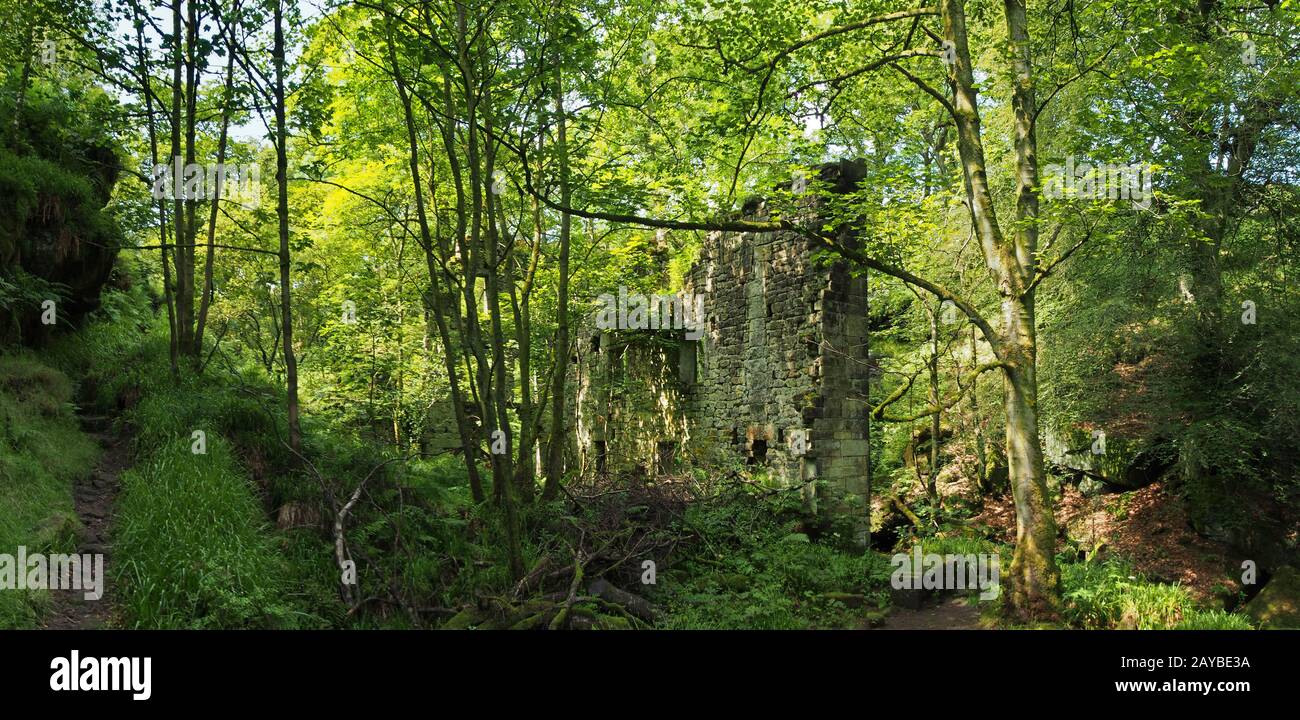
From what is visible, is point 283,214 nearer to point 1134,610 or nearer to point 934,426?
point 1134,610

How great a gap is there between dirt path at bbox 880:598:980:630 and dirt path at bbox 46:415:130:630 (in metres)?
8.03

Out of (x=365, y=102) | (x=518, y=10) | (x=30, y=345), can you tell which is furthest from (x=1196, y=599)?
(x=30, y=345)

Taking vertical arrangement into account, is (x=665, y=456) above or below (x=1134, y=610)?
above

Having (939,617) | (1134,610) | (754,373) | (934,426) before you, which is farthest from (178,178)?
(934,426)

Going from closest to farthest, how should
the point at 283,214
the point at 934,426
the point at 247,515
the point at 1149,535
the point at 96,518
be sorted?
the point at 96,518 → the point at 247,515 → the point at 283,214 → the point at 1149,535 → the point at 934,426

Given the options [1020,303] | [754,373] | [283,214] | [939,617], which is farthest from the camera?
[754,373]

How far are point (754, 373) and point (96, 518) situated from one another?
31.1ft

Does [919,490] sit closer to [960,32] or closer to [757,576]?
[757,576]

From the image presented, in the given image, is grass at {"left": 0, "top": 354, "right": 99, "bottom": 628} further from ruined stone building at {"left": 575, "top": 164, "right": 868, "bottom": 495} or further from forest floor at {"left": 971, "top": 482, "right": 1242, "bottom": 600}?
forest floor at {"left": 971, "top": 482, "right": 1242, "bottom": 600}

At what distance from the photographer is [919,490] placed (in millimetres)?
15047

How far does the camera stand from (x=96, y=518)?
6867mm

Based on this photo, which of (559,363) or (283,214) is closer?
(283,214)

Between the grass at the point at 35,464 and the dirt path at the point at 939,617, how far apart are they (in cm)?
848
